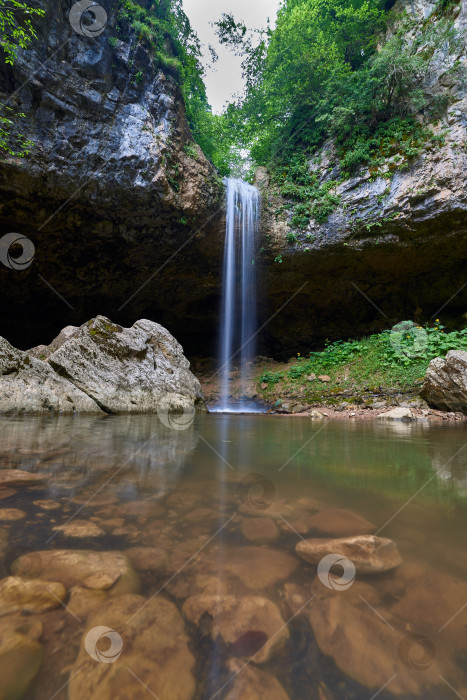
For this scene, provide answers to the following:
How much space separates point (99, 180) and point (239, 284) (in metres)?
5.48

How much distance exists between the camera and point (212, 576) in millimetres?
771

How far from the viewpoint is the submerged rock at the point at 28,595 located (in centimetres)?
63

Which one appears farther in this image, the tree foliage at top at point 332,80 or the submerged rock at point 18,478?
the tree foliage at top at point 332,80

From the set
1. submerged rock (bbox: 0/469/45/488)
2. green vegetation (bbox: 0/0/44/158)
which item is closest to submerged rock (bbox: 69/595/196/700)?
submerged rock (bbox: 0/469/45/488)

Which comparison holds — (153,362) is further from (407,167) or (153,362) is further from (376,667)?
(407,167)

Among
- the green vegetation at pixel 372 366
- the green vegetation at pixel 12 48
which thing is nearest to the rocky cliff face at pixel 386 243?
the green vegetation at pixel 372 366

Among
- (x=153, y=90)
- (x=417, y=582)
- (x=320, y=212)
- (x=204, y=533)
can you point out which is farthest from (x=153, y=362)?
(x=153, y=90)

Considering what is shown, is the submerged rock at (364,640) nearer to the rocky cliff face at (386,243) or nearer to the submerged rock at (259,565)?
the submerged rock at (259,565)

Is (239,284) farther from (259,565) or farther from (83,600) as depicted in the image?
(83,600)

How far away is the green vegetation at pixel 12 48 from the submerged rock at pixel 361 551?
859 cm

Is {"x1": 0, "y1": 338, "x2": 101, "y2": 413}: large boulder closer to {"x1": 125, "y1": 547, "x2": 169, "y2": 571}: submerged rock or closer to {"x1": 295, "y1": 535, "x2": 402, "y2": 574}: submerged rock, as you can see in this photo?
{"x1": 125, "y1": 547, "x2": 169, "y2": 571}: submerged rock

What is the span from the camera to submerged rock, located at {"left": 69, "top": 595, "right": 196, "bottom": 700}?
482mm

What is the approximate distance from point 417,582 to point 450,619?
0.12 meters

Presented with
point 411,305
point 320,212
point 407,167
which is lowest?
point 411,305
